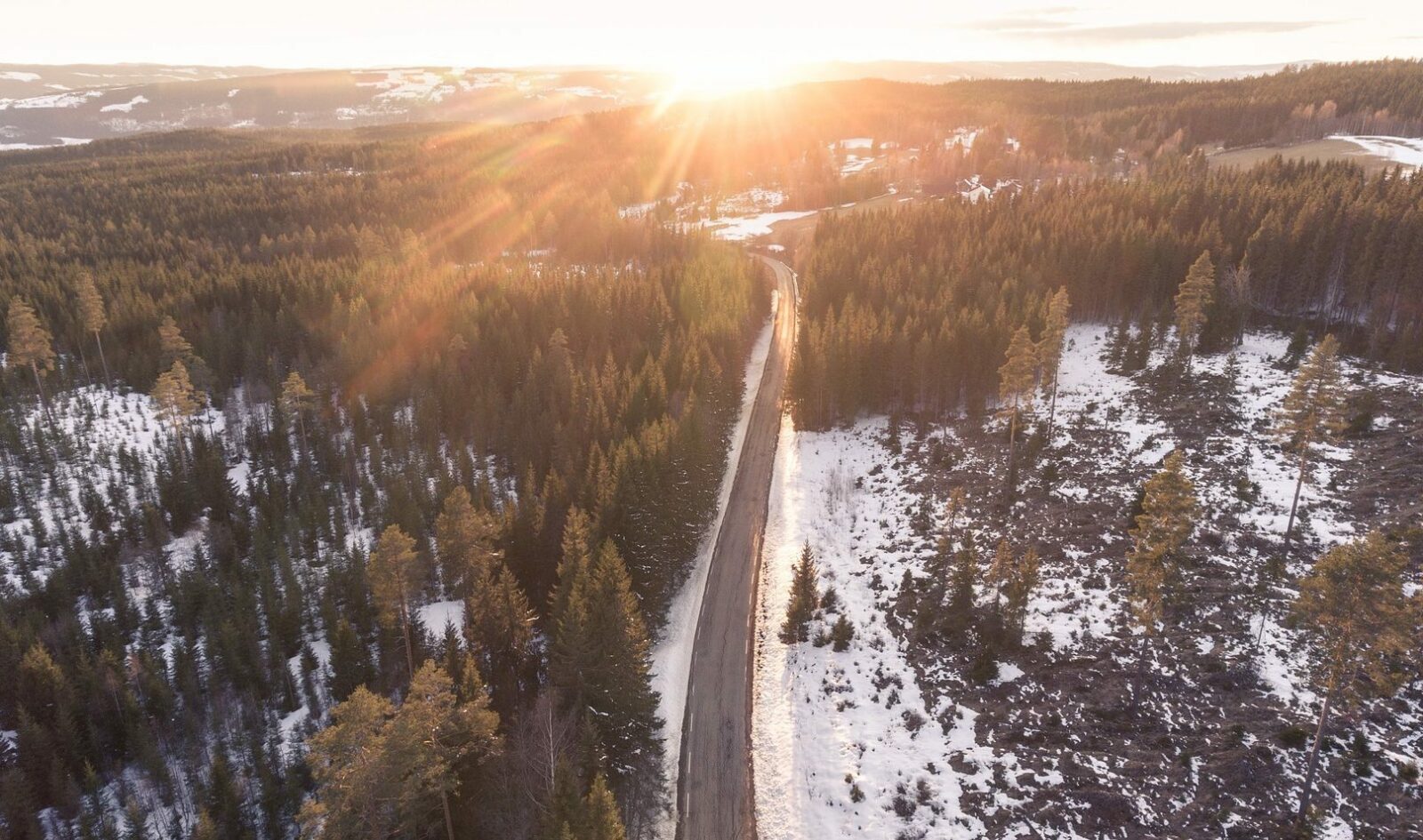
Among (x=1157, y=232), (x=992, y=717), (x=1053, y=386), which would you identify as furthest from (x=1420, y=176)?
(x=992, y=717)

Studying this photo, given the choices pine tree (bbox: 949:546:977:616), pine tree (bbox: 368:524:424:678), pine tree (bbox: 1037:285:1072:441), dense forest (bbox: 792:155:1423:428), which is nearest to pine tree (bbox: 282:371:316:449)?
pine tree (bbox: 368:524:424:678)

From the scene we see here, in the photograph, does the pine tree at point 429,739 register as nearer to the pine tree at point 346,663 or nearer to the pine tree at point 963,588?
the pine tree at point 346,663

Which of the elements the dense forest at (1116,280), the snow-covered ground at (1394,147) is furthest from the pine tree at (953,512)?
the snow-covered ground at (1394,147)

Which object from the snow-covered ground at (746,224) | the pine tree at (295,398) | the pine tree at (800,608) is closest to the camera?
the pine tree at (800,608)

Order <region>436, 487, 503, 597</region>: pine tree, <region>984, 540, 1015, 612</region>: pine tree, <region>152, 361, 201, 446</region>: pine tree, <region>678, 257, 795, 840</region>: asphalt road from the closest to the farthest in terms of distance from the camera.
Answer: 1. <region>678, 257, 795, 840</region>: asphalt road
2. <region>984, 540, 1015, 612</region>: pine tree
3. <region>436, 487, 503, 597</region>: pine tree
4. <region>152, 361, 201, 446</region>: pine tree

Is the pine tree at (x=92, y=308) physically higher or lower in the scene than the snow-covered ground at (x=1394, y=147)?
lower

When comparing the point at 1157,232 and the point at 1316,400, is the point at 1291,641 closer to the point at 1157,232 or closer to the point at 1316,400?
the point at 1316,400

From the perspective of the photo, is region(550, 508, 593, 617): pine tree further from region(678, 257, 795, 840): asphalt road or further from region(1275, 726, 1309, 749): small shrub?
region(1275, 726, 1309, 749): small shrub
